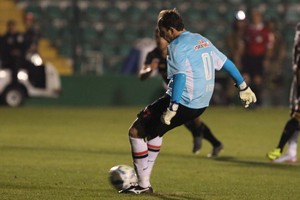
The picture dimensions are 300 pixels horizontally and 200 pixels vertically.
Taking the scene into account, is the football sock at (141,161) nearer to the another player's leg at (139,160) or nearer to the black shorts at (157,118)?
the another player's leg at (139,160)

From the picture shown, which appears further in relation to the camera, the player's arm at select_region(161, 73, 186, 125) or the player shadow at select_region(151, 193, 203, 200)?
the player shadow at select_region(151, 193, 203, 200)

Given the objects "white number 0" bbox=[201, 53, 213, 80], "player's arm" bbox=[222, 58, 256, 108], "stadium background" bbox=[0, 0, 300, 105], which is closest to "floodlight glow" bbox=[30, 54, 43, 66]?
"stadium background" bbox=[0, 0, 300, 105]

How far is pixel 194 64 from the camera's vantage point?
32.5 ft

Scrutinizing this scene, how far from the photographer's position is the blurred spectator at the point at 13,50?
25.4 m

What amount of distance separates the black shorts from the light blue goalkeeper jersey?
0.10 meters

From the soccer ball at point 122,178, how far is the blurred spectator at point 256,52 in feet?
51.7

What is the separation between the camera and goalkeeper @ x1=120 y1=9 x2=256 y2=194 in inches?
384

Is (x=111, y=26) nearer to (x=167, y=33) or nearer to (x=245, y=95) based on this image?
(x=245, y=95)

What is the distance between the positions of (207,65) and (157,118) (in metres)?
0.73

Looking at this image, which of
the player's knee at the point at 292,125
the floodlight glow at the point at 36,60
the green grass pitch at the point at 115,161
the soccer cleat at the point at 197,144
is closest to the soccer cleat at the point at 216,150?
the green grass pitch at the point at 115,161

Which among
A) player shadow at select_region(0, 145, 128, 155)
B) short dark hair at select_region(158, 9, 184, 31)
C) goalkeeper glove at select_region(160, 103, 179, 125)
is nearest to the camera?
goalkeeper glove at select_region(160, 103, 179, 125)

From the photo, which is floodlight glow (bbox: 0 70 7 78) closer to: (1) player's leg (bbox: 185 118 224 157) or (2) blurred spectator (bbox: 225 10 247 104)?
(2) blurred spectator (bbox: 225 10 247 104)

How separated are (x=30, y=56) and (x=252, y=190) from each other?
51.2 ft

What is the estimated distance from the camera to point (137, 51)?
27.6 m
